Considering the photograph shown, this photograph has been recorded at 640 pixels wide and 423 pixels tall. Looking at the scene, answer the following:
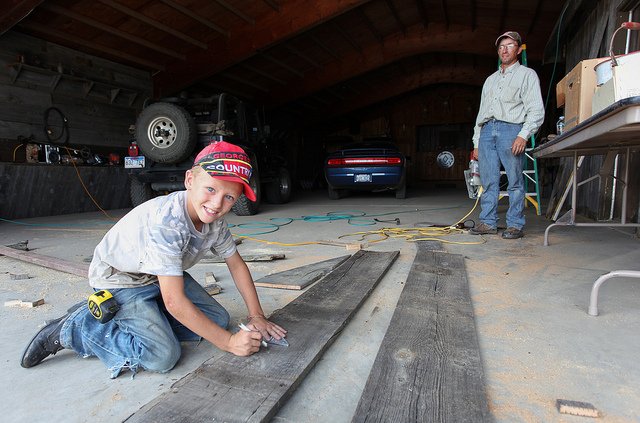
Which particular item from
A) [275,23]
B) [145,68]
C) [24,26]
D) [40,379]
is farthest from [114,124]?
[40,379]

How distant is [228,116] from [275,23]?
2.43 m

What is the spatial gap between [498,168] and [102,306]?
3519mm

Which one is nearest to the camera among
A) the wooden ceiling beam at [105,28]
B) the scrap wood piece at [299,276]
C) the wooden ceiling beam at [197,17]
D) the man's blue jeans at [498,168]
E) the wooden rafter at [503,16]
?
the scrap wood piece at [299,276]

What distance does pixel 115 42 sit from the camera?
6.71 metres

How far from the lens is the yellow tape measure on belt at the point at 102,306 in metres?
1.31

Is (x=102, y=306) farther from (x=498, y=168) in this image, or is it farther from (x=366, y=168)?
(x=366, y=168)

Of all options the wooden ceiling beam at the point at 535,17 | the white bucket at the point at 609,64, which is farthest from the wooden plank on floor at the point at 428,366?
the wooden ceiling beam at the point at 535,17

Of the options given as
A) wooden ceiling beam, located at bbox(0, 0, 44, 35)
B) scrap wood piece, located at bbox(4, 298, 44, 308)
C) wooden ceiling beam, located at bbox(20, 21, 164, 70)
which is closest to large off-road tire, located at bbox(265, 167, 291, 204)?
wooden ceiling beam, located at bbox(20, 21, 164, 70)

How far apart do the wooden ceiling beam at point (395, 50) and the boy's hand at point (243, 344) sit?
30.3ft

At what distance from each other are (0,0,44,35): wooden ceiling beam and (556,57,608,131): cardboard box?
586 centimetres

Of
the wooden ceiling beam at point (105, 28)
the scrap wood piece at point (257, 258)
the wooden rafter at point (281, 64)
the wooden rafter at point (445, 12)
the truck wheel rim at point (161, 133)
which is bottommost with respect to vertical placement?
the scrap wood piece at point (257, 258)

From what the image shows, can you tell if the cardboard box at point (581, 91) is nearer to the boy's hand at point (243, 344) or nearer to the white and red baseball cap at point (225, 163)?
the white and red baseball cap at point (225, 163)

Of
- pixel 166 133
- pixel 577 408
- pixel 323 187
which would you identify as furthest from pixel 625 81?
pixel 323 187

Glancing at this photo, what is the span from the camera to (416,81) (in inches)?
498
